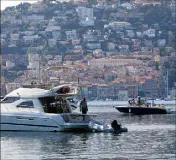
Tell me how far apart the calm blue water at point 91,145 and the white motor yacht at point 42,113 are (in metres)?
1.14

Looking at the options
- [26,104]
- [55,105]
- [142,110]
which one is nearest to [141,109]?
[142,110]

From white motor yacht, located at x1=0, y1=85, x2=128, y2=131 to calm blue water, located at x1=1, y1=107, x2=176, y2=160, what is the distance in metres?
1.14

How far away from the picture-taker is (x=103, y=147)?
119ft

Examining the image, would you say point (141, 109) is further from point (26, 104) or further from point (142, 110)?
point (26, 104)

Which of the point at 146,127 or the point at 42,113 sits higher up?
the point at 42,113

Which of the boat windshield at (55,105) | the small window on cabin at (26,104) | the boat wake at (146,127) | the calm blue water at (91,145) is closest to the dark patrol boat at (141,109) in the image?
the boat wake at (146,127)

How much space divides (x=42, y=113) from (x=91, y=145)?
8.58 meters

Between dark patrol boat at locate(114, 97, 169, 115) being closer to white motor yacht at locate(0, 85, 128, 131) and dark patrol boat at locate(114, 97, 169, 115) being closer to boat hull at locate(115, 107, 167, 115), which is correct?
boat hull at locate(115, 107, 167, 115)

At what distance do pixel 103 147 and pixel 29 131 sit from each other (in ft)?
30.2

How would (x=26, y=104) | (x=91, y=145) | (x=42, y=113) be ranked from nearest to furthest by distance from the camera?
(x=91, y=145)
(x=42, y=113)
(x=26, y=104)

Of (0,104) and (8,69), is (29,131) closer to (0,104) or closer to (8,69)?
(0,104)

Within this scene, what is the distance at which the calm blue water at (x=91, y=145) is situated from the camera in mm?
33031

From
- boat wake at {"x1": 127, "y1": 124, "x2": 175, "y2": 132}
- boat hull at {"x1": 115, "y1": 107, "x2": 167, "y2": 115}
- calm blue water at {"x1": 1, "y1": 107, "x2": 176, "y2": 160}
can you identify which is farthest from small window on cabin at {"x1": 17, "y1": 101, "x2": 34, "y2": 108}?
boat hull at {"x1": 115, "y1": 107, "x2": 167, "y2": 115}

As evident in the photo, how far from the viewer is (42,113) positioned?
149 ft
